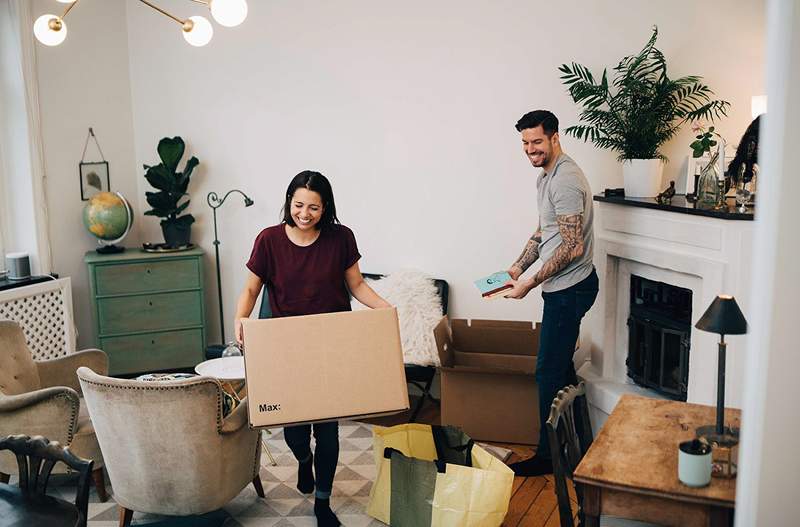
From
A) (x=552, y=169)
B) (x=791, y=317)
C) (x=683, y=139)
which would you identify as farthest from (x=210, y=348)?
(x=791, y=317)

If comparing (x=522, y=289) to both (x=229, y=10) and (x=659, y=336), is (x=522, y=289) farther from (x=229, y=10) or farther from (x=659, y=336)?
(x=229, y=10)

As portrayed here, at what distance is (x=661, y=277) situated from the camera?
3.71m

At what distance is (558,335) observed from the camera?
3.65 m

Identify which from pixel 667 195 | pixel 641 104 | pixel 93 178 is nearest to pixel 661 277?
pixel 667 195

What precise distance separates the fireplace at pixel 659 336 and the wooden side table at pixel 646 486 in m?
1.26

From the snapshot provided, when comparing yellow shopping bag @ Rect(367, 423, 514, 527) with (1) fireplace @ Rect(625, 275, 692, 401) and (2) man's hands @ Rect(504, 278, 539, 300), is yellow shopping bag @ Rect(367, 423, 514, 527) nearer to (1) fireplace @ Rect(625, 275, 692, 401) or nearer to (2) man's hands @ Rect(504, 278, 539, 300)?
(2) man's hands @ Rect(504, 278, 539, 300)

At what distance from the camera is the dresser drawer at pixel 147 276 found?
202 inches

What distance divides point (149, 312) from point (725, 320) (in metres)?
4.03

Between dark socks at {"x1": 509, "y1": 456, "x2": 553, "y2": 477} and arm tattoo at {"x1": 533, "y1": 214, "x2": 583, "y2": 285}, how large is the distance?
36.7 inches

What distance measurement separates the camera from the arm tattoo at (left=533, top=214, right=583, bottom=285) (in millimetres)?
3479

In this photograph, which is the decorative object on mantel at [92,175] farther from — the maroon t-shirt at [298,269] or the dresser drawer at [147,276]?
the maroon t-shirt at [298,269]

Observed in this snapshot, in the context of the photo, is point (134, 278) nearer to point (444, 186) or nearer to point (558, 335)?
point (444, 186)

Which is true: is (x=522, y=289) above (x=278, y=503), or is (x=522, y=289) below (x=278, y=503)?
above

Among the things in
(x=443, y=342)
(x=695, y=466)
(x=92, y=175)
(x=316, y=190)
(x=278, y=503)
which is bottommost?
(x=278, y=503)
